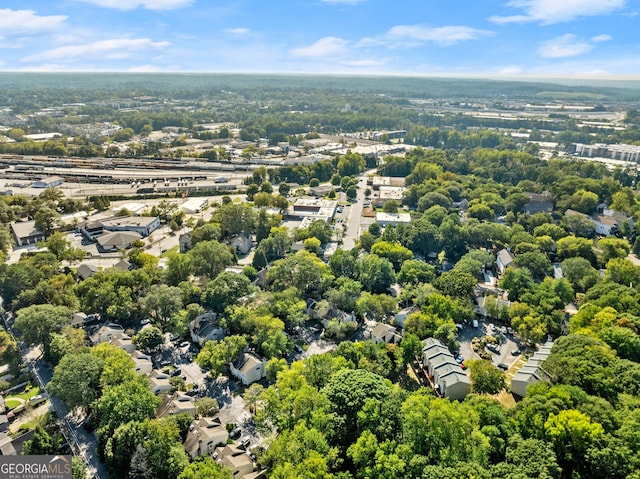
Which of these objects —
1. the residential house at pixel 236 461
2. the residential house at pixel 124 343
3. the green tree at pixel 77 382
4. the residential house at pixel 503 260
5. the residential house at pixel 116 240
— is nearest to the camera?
the residential house at pixel 236 461

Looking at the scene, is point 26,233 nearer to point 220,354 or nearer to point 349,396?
point 220,354

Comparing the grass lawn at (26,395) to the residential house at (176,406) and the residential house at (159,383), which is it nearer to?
the residential house at (159,383)

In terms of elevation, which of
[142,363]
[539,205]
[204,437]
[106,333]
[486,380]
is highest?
[539,205]

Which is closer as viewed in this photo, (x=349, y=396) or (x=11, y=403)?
(x=349, y=396)

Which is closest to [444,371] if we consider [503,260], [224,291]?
[224,291]

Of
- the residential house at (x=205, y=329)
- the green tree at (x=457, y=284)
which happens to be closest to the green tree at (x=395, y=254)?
the green tree at (x=457, y=284)

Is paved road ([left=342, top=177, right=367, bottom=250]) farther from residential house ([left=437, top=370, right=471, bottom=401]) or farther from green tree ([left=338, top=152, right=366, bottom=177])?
residential house ([left=437, top=370, right=471, bottom=401])

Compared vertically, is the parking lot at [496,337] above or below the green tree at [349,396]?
below
